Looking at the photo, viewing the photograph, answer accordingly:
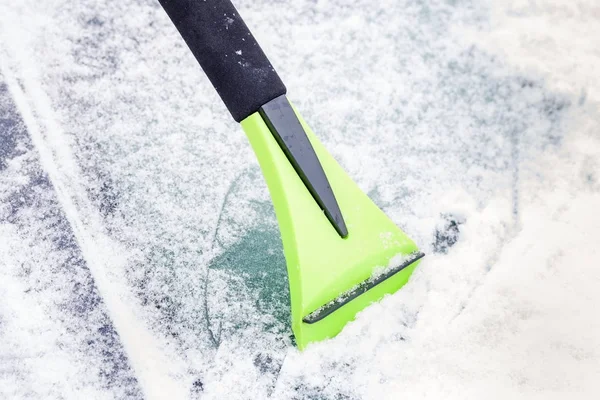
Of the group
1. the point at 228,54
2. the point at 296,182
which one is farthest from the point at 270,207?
the point at 228,54

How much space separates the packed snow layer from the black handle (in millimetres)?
210

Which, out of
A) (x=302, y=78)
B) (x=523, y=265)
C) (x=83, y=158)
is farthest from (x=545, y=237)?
(x=83, y=158)

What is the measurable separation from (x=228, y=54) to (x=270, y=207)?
0.88 ft

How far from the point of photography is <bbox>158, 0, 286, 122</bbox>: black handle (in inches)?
29.7

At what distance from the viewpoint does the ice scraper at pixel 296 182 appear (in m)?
0.76

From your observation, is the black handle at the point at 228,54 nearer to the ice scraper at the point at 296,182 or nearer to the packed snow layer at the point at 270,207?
the ice scraper at the point at 296,182

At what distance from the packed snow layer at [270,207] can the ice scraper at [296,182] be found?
0.23 ft

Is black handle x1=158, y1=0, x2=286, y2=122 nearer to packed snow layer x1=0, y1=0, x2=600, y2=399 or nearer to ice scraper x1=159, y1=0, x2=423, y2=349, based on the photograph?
ice scraper x1=159, y1=0, x2=423, y2=349

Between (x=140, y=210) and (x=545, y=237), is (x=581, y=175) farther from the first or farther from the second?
(x=140, y=210)

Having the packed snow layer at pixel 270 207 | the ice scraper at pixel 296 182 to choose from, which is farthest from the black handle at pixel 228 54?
the packed snow layer at pixel 270 207

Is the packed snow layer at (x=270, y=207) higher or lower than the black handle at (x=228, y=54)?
lower

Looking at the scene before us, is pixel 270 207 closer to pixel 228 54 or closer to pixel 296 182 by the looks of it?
pixel 296 182

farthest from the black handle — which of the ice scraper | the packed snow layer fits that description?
the packed snow layer

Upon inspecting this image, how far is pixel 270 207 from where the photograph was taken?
36.5 inches
